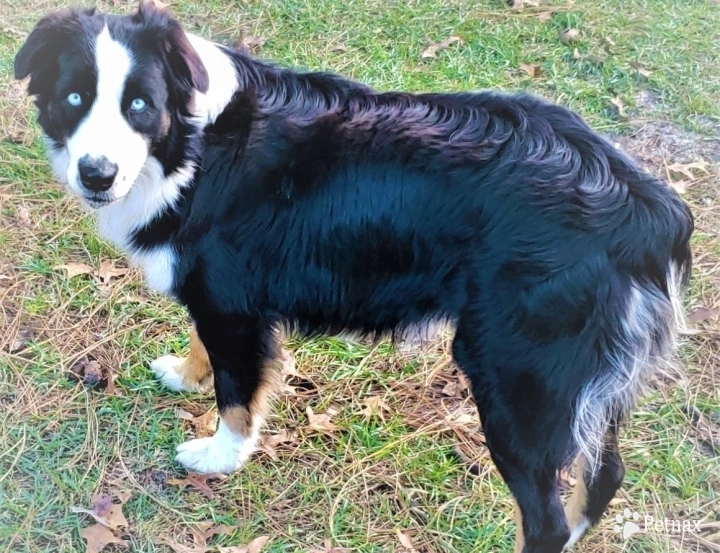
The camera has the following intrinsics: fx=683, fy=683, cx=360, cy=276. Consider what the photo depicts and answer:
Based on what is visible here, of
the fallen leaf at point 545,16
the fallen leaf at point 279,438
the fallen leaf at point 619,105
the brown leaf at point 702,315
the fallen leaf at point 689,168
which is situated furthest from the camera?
the fallen leaf at point 545,16

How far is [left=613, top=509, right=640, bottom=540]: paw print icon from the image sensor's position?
269 cm

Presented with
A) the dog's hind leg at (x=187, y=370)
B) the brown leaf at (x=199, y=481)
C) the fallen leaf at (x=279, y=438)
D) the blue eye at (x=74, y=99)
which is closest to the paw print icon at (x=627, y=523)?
the fallen leaf at (x=279, y=438)

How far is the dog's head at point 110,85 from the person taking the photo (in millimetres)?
2102

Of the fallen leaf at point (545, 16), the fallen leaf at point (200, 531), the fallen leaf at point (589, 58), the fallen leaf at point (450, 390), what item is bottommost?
the fallen leaf at point (200, 531)

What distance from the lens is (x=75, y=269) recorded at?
139 inches

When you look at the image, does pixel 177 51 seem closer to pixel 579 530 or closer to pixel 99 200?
pixel 99 200

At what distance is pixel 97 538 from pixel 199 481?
1.41ft

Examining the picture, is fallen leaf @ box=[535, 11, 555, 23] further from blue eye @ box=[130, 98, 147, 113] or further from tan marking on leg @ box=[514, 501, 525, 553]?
tan marking on leg @ box=[514, 501, 525, 553]

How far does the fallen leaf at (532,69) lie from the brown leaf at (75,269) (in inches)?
128

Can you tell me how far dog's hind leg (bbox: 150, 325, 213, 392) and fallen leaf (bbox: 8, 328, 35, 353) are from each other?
65 centimetres

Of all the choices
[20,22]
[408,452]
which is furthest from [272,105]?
[20,22]

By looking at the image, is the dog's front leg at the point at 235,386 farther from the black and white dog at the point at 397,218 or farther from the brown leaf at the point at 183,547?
the brown leaf at the point at 183,547

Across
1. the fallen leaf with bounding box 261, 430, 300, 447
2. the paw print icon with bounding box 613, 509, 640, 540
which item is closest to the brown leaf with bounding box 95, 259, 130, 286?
the fallen leaf with bounding box 261, 430, 300, 447

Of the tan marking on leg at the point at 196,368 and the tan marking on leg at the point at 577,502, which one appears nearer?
the tan marking on leg at the point at 577,502
